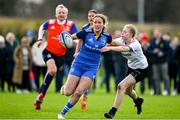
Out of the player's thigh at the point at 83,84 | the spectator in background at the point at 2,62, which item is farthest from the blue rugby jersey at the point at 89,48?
the spectator in background at the point at 2,62

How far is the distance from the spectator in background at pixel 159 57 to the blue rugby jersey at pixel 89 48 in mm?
11554

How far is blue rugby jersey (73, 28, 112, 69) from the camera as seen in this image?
16469 millimetres

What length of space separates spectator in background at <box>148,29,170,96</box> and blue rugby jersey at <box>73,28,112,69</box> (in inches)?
455

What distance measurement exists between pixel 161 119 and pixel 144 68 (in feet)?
4.91

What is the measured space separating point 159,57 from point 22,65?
5.14 metres

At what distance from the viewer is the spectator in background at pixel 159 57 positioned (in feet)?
92.1

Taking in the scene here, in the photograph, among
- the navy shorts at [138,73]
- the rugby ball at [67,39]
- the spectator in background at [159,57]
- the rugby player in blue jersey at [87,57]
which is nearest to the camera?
the rugby player in blue jersey at [87,57]

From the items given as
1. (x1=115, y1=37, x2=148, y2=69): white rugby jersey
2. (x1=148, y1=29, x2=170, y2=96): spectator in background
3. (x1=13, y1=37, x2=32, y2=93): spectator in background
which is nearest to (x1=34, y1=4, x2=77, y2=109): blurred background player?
(x1=115, y1=37, x2=148, y2=69): white rugby jersey

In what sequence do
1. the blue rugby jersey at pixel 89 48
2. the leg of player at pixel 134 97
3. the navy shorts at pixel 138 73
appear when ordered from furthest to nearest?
the leg of player at pixel 134 97 → the navy shorts at pixel 138 73 → the blue rugby jersey at pixel 89 48

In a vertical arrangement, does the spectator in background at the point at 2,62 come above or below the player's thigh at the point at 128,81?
below

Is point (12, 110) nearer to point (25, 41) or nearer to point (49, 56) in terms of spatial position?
point (49, 56)

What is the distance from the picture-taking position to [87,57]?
16.5m

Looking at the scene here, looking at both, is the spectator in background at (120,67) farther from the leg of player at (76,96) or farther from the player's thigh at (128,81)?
the leg of player at (76,96)

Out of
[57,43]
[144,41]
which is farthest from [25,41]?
[57,43]
